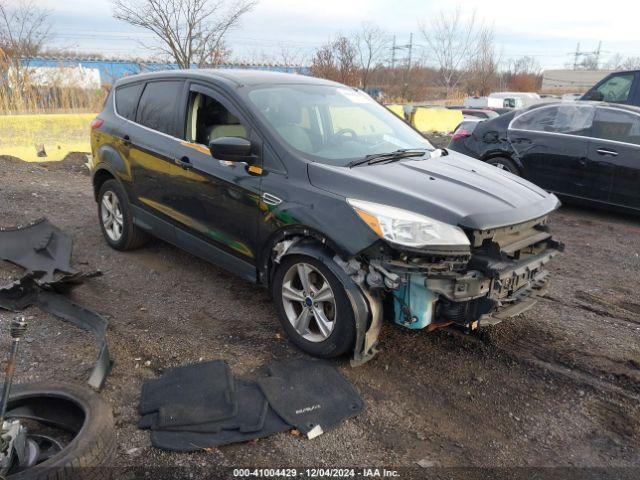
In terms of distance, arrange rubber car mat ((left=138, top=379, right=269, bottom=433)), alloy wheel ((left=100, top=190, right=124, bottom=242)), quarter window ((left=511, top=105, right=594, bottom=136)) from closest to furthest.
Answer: rubber car mat ((left=138, top=379, right=269, bottom=433)) → alloy wheel ((left=100, top=190, right=124, bottom=242)) → quarter window ((left=511, top=105, right=594, bottom=136))

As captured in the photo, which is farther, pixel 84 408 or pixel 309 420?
pixel 309 420

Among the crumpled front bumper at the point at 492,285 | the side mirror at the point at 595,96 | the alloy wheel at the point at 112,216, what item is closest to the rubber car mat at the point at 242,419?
the crumpled front bumper at the point at 492,285

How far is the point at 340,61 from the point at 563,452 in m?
21.8

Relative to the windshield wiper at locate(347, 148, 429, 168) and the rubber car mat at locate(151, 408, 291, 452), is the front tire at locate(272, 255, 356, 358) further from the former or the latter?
the windshield wiper at locate(347, 148, 429, 168)

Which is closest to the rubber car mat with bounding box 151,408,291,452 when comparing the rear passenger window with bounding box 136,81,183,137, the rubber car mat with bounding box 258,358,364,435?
the rubber car mat with bounding box 258,358,364,435

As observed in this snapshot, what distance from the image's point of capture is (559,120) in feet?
24.3

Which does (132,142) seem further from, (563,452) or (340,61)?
(340,61)

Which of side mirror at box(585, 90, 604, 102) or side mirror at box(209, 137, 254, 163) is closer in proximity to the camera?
side mirror at box(209, 137, 254, 163)

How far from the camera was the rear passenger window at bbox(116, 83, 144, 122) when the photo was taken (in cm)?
506

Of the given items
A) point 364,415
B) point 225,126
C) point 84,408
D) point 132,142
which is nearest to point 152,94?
point 132,142

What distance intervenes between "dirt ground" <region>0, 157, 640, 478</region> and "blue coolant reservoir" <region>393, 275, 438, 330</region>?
45 cm

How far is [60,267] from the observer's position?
15.6ft

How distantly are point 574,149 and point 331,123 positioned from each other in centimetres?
444

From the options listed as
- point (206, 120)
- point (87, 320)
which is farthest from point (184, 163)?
point (87, 320)
